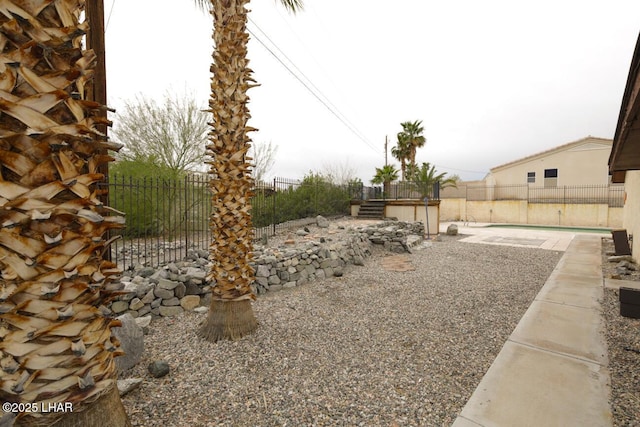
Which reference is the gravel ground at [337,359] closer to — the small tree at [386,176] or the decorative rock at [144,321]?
the decorative rock at [144,321]

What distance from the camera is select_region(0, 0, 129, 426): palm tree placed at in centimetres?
109

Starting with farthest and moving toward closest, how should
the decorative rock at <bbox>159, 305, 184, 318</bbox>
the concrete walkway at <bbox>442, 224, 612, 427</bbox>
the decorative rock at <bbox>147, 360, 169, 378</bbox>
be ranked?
1. the decorative rock at <bbox>159, 305, 184, 318</bbox>
2. the decorative rock at <bbox>147, 360, 169, 378</bbox>
3. the concrete walkway at <bbox>442, 224, 612, 427</bbox>

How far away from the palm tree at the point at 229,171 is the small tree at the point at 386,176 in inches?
619

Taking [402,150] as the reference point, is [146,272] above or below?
below

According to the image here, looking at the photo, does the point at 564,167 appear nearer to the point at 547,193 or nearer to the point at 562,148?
the point at 562,148

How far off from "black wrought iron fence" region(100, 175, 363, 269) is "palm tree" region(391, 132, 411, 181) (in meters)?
14.6

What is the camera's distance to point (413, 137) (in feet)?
86.4

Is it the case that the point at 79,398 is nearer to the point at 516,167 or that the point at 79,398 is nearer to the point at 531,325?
the point at 531,325

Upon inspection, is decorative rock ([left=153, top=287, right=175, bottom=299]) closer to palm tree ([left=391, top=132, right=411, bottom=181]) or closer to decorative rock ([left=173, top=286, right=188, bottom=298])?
decorative rock ([left=173, top=286, right=188, bottom=298])

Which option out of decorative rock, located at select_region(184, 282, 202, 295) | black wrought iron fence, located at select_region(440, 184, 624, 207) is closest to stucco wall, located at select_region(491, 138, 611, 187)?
black wrought iron fence, located at select_region(440, 184, 624, 207)

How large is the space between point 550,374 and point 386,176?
16.8 metres

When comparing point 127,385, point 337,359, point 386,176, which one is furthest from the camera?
point 386,176

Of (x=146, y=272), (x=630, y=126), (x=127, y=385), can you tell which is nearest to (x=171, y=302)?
(x=146, y=272)

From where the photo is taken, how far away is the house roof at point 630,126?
2.49 meters
